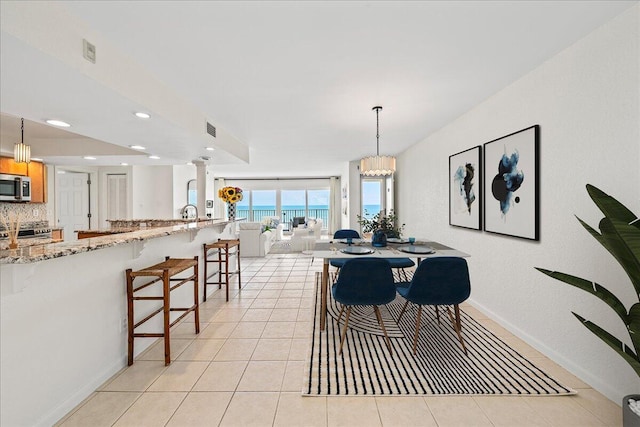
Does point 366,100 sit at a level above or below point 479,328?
above

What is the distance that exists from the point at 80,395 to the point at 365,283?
7.12ft

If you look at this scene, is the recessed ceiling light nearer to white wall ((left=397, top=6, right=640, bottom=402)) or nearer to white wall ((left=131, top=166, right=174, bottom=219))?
white wall ((left=397, top=6, right=640, bottom=402))

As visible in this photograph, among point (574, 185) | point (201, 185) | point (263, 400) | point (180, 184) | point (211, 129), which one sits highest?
point (211, 129)

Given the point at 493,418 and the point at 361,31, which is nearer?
the point at 493,418

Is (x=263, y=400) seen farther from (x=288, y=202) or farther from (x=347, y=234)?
(x=288, y=202)

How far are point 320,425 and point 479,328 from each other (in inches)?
83.0

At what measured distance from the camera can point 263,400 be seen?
2.04 metres

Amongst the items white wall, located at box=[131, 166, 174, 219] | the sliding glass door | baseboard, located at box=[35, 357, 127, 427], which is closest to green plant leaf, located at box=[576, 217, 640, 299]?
baseboard, located at box=[35, 357, 127, 427]

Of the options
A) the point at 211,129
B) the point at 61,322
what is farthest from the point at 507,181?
the point at 61,322

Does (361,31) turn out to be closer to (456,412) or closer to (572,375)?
(456,412)

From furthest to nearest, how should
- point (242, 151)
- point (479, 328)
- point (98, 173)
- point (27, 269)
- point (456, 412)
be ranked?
1. point (98, 173)
2. point (242, 151)
3. point (479, 328)
4. point (456, 412)
5. point (27, 269)

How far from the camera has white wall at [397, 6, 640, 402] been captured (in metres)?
1.88

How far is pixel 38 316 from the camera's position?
69.4 inches

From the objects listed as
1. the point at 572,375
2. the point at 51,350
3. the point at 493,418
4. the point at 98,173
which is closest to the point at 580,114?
the point at 572,375
